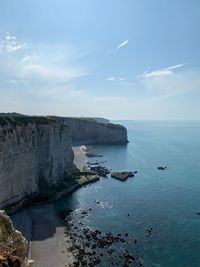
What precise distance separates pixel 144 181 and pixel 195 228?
4027 cm

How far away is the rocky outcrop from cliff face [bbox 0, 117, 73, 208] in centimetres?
4113

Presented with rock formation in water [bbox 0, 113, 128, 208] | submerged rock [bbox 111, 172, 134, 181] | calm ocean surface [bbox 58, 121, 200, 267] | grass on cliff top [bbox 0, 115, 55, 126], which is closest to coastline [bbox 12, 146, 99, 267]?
rock formation in water [bbox 0, 113, 128, 208]

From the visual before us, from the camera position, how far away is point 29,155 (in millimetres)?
A: 72500

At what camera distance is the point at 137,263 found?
4650 centimetres

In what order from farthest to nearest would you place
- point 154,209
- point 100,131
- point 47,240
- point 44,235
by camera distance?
1. point 100,131
2. point 154,209
3. point 44,235
4. point 47,240

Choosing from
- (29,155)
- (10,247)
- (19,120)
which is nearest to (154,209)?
(29,155)

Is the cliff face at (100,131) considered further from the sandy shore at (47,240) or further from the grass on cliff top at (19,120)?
the sandy shore at (47,240)

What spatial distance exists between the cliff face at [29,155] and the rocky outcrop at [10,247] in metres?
41.1

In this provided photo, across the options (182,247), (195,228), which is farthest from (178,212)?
(182,247)

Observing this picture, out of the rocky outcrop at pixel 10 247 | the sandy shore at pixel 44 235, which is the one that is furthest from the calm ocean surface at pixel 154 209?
the rocky outcrop at pixel 10 247

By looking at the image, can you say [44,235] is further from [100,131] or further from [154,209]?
[100,131]

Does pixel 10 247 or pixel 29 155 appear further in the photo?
pixel 29 155

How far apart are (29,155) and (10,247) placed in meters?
56.4

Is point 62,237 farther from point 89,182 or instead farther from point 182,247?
point 89,182
